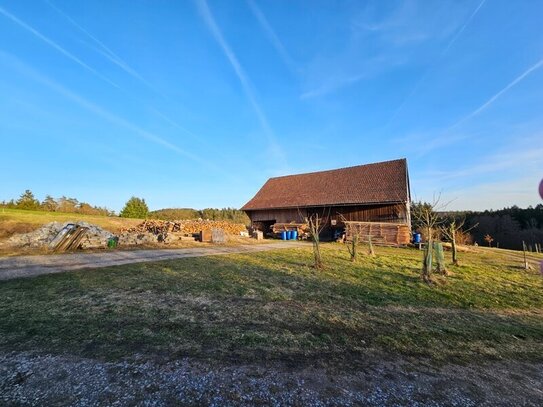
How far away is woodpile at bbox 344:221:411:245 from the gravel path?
16061mm

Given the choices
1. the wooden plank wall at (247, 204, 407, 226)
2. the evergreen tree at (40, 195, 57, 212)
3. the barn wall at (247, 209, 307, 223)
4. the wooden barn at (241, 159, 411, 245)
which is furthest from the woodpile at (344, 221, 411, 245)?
the evergreen tree at (40, 195, 57, 212)

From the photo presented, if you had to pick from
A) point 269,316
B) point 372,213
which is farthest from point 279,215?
point 269,316

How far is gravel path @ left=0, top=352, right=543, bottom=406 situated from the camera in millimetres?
2520

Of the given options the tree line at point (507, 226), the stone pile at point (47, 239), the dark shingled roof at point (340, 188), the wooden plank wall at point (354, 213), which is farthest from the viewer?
the tree line at point (507, 226)

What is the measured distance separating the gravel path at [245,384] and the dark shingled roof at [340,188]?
18911 mm

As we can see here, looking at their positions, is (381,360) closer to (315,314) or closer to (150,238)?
(315,314)

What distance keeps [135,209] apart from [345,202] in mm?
26920

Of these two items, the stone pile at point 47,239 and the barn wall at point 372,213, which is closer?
the stone pile at point 47,239

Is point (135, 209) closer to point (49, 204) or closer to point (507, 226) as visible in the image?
point (49, 204)

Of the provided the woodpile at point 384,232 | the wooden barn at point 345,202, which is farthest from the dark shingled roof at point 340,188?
the woodpile at point 384,232

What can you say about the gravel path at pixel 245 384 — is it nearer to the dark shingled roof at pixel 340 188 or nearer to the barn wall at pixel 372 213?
the barn wall at pixel 372 213

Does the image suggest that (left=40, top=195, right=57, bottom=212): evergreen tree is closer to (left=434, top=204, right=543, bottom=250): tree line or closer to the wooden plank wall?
the wooden plank wall

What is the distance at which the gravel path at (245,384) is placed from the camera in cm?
252

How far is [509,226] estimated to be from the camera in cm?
3819
